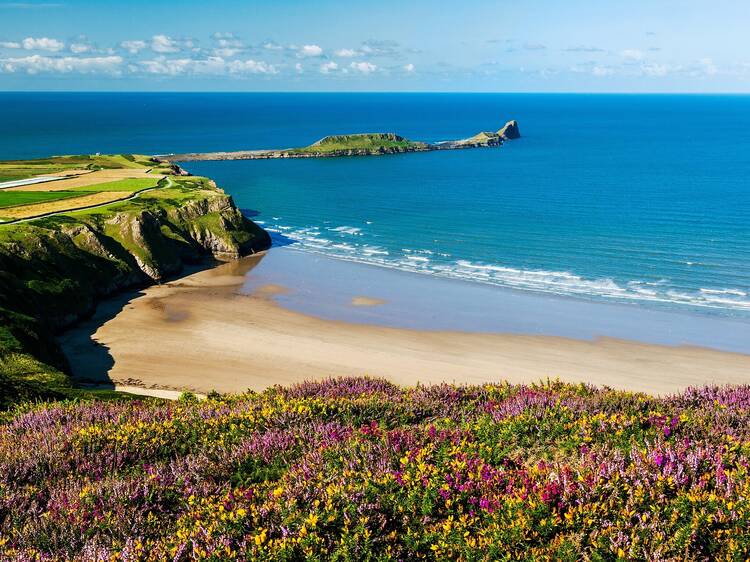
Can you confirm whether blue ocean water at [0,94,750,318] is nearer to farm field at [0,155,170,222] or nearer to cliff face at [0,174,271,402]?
cliff face at [0,174,271,402]

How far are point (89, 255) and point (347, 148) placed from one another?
12552 centimetres

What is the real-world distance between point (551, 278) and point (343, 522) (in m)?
53.2

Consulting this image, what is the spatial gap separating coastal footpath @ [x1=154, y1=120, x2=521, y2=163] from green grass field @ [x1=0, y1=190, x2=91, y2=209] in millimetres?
76239

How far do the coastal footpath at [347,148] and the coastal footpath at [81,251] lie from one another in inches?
2815

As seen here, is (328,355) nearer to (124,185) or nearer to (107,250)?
(107,250)

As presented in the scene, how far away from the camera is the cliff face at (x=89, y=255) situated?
3366cm

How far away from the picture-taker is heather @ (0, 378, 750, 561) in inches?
319

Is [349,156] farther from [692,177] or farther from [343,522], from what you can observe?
[343,522]

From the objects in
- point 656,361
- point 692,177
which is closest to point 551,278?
point 656,361

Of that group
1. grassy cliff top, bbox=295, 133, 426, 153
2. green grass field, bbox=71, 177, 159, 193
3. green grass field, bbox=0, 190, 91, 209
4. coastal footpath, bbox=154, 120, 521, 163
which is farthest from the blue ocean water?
green grass field, bbox=0, 190, 91, 209

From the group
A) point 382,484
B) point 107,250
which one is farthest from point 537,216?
point 382,484

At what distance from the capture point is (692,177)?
115125 mm

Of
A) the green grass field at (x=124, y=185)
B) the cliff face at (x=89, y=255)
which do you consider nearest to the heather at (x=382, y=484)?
the cliff face at (x=89, y=255)

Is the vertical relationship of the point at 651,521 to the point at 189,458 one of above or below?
above
